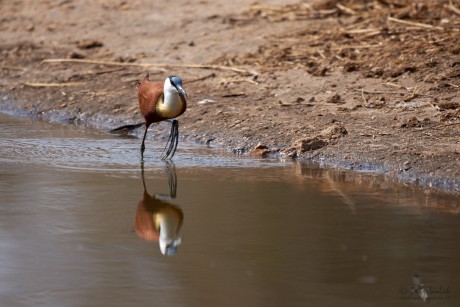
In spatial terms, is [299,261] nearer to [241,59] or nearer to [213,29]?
[241,59]

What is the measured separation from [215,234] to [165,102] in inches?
86.9

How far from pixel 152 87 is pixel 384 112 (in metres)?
2.00

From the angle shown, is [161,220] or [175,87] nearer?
[161,220]

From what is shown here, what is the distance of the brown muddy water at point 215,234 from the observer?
197 inches

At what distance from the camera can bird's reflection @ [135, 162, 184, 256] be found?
5.87 m

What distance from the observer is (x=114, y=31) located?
41.5ft

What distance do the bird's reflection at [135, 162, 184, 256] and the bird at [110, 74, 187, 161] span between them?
0.88m

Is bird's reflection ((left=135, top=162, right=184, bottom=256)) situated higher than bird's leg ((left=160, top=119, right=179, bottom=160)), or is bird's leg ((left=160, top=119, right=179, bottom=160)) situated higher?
bird's leg ((left=160, top=119, right=179, bottom=160))

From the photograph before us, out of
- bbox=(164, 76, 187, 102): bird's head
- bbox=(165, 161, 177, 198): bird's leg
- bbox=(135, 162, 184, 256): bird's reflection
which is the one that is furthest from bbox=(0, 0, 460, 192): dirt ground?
bbox=(135, 162, 184, 256): bird's reflection

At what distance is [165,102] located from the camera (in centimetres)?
795

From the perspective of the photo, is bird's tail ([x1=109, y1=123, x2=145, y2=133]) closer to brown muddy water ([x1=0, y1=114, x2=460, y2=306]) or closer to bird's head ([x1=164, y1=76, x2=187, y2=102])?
brown muddy water ([x1=0, y1=114, x2=460, y2=306])

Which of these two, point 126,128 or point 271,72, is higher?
point 271,72

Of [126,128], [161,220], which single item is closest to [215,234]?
[161,220]

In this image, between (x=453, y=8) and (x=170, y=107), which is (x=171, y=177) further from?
(x=453, y=8)
